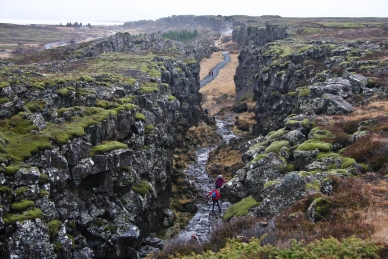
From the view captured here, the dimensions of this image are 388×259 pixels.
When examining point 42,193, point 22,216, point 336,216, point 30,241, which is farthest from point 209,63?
point 336,216

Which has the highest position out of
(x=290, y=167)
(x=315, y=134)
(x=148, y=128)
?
(x=315, y=134)

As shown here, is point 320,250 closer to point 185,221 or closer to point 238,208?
point 238,208

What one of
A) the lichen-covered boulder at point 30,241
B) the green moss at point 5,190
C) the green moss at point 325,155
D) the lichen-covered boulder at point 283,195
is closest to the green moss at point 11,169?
the green moss at point 5,190

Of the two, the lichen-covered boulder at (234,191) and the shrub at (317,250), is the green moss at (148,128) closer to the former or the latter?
the lichen-covered boulder at (234,191)

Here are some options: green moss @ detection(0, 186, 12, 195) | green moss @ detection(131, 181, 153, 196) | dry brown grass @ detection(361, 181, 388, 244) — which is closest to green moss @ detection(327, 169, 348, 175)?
dry brown grass @ detection(361, 181, 388, 244)

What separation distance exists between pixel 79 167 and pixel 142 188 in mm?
6693

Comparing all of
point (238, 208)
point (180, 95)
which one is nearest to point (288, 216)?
point (238, 208)

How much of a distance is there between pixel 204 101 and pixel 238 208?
7232 cm

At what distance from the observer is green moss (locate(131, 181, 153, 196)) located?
92.0 ft

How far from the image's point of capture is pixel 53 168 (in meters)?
21.9

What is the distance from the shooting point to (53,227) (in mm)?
19031

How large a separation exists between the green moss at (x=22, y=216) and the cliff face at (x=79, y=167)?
0.05 metres

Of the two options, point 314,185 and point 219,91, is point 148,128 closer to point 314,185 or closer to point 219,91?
point 314,185

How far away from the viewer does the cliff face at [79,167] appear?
18781 millimetres
